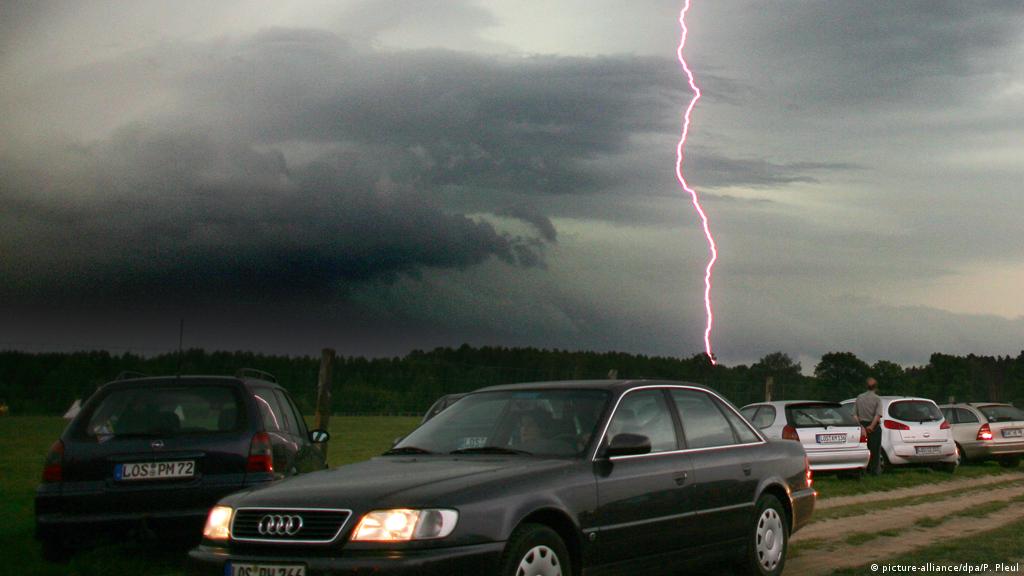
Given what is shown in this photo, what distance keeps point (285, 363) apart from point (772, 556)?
24371 millimetres

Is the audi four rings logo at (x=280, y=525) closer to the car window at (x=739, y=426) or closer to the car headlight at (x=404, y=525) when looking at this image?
the car headlight at (x=404, y=525)

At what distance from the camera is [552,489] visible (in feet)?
22.5

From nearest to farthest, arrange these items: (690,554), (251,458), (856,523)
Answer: (690,554), (251,458), (856,523)

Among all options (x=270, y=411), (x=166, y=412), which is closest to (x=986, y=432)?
(x=270, y=411)

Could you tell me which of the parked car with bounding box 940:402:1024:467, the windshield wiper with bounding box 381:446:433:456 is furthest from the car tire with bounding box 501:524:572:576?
the parked car with bounding box 940:402:1024:467

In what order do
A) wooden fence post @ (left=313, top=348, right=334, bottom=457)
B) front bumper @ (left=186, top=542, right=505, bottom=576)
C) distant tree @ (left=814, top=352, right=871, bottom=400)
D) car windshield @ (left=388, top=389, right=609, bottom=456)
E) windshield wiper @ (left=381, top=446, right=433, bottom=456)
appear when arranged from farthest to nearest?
distant tree @ (left=814, top=352, right=871, bottom=400) → wooden fence post @ (left=313, top=348, right=334, bottom=457) → windshield wiper @ (left=381, top=446, right=433, bottom=456) → car windshield @ (left=388, top=389, right=609, bottom=456) → front bumper @ (left=186, top=542, right=505, bottom=576)

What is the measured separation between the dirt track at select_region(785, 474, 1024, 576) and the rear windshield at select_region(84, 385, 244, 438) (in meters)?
4.74

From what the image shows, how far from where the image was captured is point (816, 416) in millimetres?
21234

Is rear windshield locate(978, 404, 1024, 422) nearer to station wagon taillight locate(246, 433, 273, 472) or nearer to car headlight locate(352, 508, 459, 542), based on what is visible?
station wagon taillight locate(246, 433, 273, 472)

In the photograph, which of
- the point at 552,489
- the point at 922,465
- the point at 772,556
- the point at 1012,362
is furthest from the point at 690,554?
the point at 1012,362

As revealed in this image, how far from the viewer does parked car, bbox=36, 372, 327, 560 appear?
9211 mm

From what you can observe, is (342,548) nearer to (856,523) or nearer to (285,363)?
(856,523)

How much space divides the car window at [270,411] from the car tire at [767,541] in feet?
13.4

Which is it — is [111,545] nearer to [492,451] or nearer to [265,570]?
[492,451]
